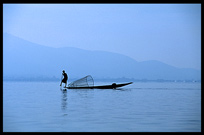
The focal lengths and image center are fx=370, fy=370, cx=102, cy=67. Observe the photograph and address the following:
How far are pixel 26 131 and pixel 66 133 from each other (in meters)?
1.49

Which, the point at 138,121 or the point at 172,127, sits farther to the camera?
the point at 138,121

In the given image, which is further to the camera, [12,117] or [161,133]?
[12,117]

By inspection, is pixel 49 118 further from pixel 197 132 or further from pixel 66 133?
pixel 197 132

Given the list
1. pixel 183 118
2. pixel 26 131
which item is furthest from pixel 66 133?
pixel 183 118

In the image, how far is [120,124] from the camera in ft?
43.0

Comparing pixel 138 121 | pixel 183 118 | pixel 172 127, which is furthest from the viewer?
pixel 183 118

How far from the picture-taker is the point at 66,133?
1112cm

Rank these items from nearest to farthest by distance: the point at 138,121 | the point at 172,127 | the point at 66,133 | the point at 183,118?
1. the point at 66,133
2. the point at 172,127
3. the point at 138,121
4. the point at 183,118

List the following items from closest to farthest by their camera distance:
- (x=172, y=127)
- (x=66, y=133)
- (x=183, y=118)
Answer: (x=66, y=133) → (x=172, y=127) → (x=183, y=118)

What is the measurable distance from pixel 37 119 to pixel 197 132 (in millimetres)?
6127

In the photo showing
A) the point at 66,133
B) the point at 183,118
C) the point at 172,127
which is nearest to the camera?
the point at 66,133

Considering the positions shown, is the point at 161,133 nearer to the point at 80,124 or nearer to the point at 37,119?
the point at 80,124

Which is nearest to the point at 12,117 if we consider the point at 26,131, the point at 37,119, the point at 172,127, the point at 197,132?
the point at 37,119

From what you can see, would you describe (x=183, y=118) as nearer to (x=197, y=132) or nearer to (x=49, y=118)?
(x=197, y=132)
